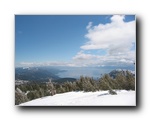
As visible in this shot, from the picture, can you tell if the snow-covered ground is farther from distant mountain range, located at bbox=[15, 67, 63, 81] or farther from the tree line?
distant mountain range, located at bbox=[15, 67, 63, 81]

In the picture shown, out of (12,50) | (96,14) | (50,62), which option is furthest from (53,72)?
(96,14)

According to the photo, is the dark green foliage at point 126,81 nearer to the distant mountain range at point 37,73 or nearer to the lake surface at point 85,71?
the lake surface at point 85,71

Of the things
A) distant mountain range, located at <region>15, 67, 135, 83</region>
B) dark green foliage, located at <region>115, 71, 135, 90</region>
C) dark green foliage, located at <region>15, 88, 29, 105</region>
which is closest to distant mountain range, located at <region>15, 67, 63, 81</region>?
distant mountain range, located at <region>15, 67, 135, 83</region>

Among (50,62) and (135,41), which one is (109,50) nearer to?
(135,41)

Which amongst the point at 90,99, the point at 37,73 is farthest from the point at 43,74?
the point at 90,99

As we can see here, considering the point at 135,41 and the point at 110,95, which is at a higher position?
the point at 135,41
